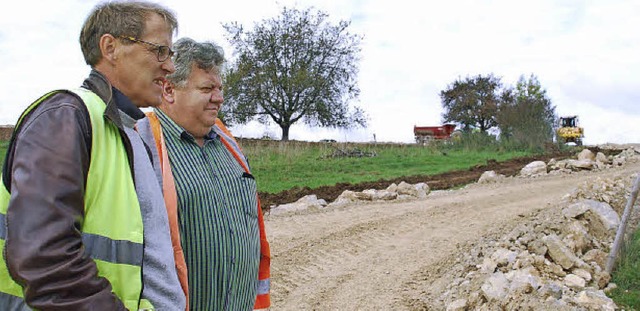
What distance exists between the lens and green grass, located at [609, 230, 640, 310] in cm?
538

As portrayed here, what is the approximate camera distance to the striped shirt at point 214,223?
7.84 feet

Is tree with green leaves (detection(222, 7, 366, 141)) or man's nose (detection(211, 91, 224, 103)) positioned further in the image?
tree with green leaves (detection(222, 7, 366, 141))

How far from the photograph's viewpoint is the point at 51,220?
144 cm

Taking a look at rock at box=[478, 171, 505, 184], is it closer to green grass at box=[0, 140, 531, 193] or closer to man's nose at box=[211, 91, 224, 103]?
green grass at box=[0, 140, 531, 193]

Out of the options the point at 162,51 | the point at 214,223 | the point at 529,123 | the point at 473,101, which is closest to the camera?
the point at 162,51

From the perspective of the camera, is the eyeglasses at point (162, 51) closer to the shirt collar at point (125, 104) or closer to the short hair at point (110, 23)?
the short hair at point (110, 23)

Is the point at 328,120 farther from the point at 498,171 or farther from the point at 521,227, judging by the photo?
the point at 521,227

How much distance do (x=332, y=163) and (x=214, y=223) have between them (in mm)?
17340

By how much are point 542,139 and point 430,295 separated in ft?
68.0

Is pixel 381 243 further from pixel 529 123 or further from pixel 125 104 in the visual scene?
pixel 529 123

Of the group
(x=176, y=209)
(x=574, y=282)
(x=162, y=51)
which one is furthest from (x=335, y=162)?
(x=162, y=51)

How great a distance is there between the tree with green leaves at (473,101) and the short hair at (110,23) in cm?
4776

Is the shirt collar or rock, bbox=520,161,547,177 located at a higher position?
the shirt collar

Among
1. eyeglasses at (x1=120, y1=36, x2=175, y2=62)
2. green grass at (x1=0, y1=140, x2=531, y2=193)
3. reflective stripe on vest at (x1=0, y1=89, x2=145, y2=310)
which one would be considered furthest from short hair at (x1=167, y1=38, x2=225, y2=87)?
green grass at (x1=0, y1=140, x2=531, y2=193)
